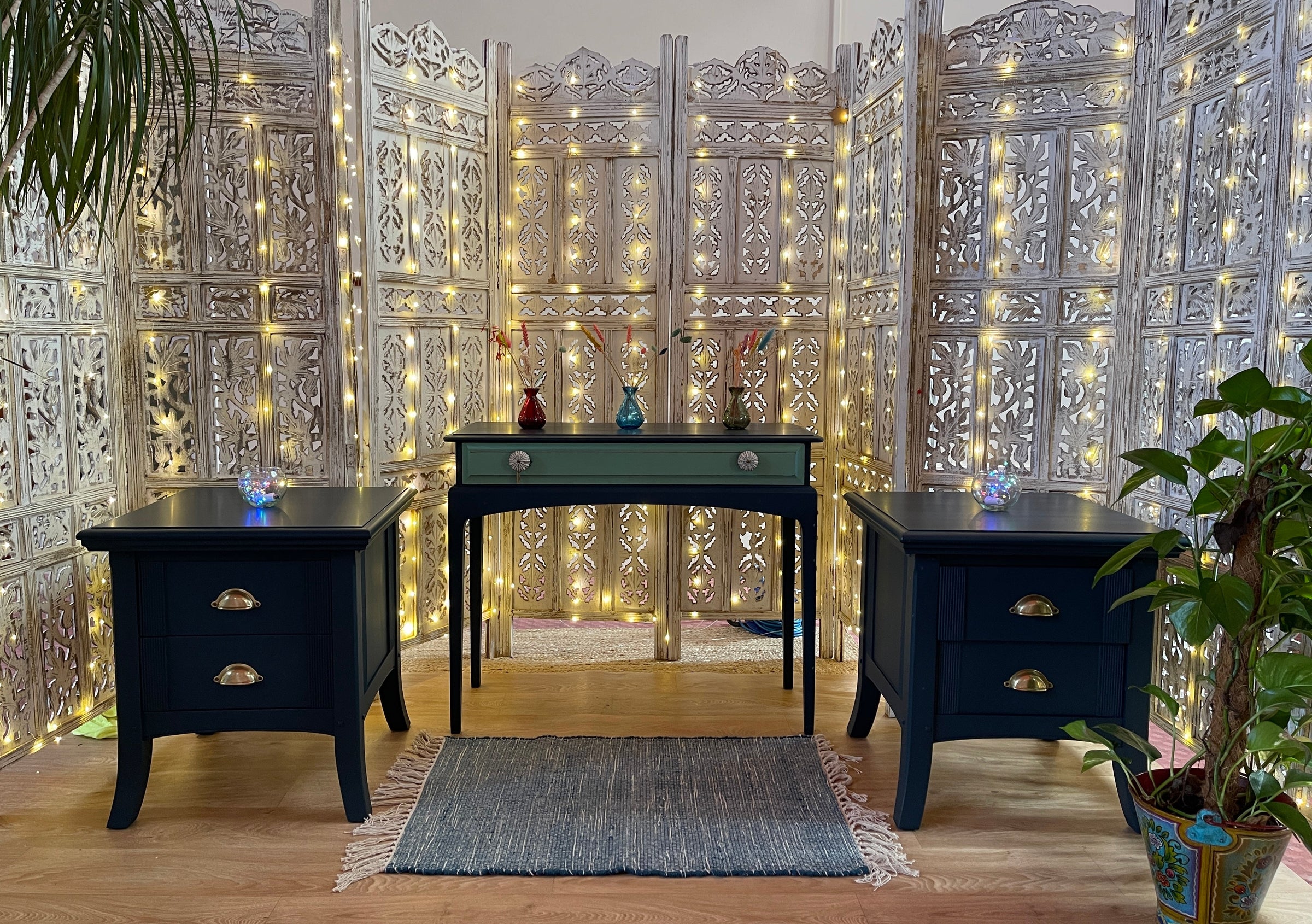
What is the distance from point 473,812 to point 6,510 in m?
1.47

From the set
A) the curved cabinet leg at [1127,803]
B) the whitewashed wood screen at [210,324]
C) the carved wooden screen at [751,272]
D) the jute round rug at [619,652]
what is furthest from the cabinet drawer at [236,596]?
the curved cabinet leg at [1127,803]

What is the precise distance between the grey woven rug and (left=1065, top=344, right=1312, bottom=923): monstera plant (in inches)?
22.0

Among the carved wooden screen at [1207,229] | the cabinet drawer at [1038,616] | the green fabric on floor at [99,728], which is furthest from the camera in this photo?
the green fabric on floor at [99,728]

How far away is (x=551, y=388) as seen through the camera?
361cm

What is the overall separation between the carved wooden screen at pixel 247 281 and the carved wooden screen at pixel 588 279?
0.74m

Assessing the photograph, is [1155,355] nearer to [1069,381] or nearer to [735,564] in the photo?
[1069,381]

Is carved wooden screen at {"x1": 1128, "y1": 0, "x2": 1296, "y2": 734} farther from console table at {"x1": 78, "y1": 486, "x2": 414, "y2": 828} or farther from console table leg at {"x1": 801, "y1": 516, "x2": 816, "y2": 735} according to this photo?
console table at {"x1": 78, "y1": 486, "x2": 414, "y2": 828}

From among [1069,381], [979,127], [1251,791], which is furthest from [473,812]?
[979,127]

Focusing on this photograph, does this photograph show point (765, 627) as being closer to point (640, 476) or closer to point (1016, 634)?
point (640, 476)

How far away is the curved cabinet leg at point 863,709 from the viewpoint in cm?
277

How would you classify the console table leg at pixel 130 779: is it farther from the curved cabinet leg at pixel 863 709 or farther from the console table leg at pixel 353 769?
the curved cabinet leg at pixel 863 709

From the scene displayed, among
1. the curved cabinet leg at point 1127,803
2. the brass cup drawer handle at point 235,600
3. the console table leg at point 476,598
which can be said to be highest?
the brass cup drawer handle at point 235,600

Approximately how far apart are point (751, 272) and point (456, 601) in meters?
1.62

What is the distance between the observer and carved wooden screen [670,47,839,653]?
3.45 m
